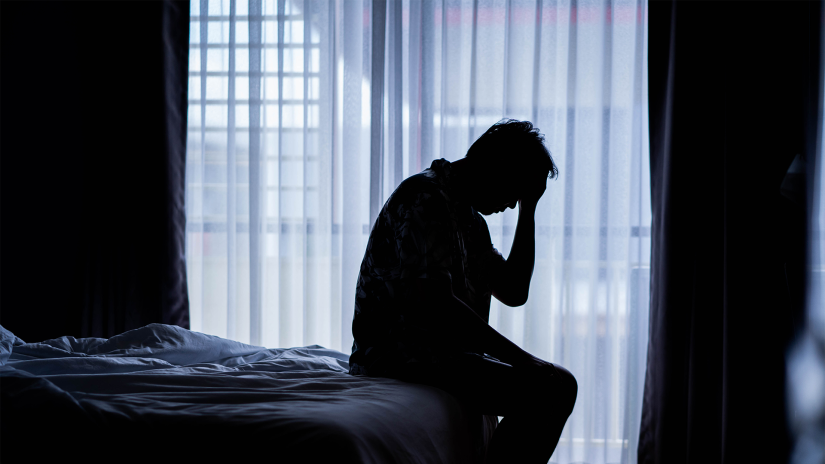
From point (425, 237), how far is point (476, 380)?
0.32 m

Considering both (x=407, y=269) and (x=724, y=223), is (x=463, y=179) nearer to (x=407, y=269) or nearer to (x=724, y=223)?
(x=407, y=269)

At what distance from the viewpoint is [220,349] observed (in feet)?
5.20

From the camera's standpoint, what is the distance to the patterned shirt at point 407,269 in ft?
3.65

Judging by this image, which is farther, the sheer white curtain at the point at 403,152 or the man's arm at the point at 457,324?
the sheer white curtain at the point at 403,152

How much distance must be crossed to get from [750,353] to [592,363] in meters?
0.59

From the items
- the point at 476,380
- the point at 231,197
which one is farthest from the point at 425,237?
the point at 231,197

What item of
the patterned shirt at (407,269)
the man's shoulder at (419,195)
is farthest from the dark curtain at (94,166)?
the man's shoulder at (419,195)

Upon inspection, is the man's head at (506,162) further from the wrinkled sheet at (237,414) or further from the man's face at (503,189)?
the wrinkled sheet at (237,414)

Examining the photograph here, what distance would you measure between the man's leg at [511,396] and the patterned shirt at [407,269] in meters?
0.04

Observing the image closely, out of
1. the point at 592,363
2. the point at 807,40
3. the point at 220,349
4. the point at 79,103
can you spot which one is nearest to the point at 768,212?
the point at 807,40

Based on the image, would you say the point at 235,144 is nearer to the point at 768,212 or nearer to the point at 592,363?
the point at 592,363

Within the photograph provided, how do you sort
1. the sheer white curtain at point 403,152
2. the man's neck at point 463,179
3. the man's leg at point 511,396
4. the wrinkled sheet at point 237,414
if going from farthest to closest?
the sheer white curtain at point 403,152 → the man's neck at point 463,179 → the man's leg at point 511,396 → the wrinkled sheet at point 237,414

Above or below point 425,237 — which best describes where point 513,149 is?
above

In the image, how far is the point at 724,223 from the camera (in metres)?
2.19
